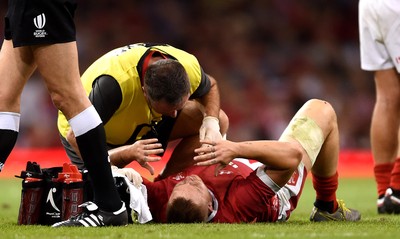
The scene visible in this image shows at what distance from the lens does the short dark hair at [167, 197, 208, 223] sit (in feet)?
16.0

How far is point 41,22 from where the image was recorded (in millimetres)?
4504

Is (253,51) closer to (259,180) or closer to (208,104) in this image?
(208,104)

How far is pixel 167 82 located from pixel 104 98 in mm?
440

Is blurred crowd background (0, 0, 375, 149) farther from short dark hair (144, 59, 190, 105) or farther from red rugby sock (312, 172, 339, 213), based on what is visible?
short dark hair (144, 59, 190, 105)

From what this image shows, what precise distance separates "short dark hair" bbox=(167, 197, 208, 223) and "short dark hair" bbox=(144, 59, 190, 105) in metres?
0.60

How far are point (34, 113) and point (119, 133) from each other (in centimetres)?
776

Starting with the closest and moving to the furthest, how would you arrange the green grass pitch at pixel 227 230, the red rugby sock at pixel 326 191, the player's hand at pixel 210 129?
the green grass pitch at pixel 227 230, the player's hand at pixel 210 129, the red rugby sock at pixel 326 191

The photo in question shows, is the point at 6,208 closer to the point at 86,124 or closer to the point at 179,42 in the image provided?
the point at 86,124

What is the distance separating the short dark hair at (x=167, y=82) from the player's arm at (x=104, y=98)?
29 cm

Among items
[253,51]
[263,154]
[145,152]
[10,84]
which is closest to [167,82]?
[145,152]

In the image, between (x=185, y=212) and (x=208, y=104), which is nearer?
(x=185, y=212)

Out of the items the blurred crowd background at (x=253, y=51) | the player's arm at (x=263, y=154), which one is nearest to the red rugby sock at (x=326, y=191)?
the player's arm at (x=263, y=154)

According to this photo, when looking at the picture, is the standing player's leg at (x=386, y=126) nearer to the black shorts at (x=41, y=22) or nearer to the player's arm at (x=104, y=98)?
the player's arm at (x=104, y=98)

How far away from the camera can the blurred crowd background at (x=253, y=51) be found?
44.6ft
